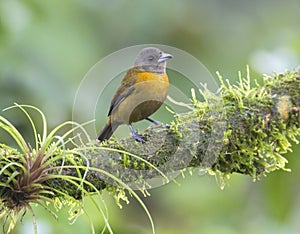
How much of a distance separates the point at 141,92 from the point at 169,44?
96.3 inches

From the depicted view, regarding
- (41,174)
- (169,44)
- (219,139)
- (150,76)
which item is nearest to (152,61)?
(150,76)

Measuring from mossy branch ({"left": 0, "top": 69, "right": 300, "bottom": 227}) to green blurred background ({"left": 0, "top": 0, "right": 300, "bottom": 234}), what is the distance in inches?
9.1

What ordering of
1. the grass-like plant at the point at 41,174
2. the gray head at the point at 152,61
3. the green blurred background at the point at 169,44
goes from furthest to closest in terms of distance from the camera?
1. the green blurred background at the point at 169,44
2. the gray head at the point at 152,61
3. the grass-like plant at the point at 41,174

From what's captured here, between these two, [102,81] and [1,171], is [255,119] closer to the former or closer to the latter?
[1,171]

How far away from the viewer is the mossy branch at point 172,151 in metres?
1.51

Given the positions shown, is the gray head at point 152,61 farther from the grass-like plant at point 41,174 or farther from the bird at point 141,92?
the grass-like plant at point 41,174

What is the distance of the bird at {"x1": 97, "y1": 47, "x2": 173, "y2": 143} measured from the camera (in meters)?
1.87

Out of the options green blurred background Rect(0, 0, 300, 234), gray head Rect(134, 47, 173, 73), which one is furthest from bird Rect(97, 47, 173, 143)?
green blurred background Rect(0, 0, 300, 234)

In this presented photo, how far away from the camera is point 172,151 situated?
1.62 m

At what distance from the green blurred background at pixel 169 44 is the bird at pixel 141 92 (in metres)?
0.33

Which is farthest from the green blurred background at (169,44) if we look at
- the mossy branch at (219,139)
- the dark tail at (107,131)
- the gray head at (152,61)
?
the gray head at (152,61)

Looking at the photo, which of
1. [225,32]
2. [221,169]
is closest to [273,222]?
[221,169]

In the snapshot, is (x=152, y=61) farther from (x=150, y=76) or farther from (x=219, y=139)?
(x=219, y=139)

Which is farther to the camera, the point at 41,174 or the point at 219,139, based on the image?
the point at 219,139
